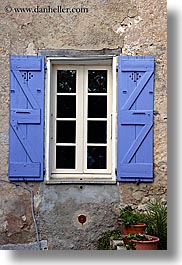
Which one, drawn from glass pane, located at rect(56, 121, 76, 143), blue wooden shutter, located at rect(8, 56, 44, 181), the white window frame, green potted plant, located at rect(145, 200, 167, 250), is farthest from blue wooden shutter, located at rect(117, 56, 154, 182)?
blue wooden shutter, located at rect(8, 56, 44, 181)

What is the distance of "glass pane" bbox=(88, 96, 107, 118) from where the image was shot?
3.54 meters

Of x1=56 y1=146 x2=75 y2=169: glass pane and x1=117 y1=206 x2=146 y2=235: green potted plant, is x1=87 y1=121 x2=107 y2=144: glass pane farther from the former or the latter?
x1=117 y1=206 x2=146 y2=235: green potted plant

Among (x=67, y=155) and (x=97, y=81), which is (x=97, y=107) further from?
(x=67, y=155)

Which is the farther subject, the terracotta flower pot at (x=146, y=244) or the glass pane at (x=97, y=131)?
the glass pane at (x=97, y=131)

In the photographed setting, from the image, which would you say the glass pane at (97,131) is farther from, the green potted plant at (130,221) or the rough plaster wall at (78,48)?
the green potted plant at (130,221)

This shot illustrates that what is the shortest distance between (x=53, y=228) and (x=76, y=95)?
2.79ft

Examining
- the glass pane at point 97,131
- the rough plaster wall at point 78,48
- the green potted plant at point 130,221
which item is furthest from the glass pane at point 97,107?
the green potted plant at point 130,221

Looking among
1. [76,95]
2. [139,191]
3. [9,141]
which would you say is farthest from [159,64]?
[9,141]

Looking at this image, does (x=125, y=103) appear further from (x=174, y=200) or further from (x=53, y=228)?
(x=53, y=228)

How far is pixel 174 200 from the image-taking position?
11.2ft

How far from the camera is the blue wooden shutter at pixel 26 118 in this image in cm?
346

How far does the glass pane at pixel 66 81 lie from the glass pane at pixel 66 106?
0.05m

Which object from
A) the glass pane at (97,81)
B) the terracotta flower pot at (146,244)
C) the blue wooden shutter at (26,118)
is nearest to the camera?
the terracotta flower pot at (146,244)

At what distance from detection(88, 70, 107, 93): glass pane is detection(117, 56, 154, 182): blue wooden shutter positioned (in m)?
0.10
